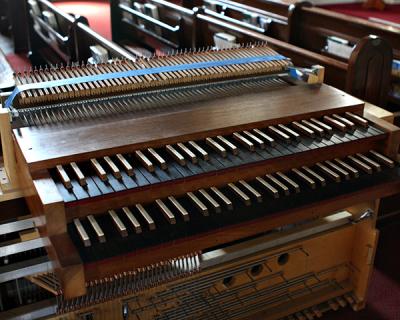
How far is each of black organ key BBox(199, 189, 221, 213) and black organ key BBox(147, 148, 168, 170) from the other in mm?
138

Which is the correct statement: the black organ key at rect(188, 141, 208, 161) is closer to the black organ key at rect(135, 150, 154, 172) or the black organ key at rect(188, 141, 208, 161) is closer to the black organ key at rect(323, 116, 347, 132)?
the black organ key at rect(135, 150, 154, 172)

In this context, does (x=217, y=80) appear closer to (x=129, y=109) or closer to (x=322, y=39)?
(x=129, y=109)

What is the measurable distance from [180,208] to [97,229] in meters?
0.25

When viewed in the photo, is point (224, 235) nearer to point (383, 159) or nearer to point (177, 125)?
point (177, 125)

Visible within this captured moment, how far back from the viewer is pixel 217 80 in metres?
2.23

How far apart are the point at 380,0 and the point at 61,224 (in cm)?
840

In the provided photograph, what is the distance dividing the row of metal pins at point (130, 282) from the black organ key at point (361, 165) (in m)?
0.66

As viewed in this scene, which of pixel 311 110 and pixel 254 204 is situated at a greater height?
pixel 311 110

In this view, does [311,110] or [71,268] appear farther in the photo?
[311,110]

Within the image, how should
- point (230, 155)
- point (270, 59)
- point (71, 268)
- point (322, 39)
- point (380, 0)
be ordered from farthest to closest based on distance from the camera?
point (380, 0) → point (322, 39) → point (270, 59) → point (230, 155) → point (71, 268)

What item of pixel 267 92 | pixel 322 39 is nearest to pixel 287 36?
pixel 322 39

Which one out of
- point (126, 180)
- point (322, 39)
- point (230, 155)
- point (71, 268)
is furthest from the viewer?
point (322, 39)

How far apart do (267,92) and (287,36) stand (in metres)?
1.99

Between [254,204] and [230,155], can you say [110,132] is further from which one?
[254,204]
